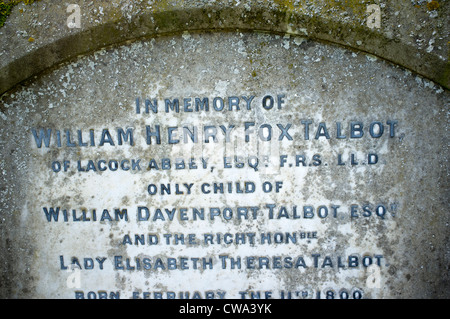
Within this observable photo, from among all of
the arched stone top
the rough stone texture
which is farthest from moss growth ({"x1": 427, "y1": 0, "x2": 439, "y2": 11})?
the rough stone texture

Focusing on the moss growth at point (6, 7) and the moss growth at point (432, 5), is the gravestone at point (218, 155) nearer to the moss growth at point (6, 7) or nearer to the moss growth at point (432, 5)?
the moss growth at point (6, 7)

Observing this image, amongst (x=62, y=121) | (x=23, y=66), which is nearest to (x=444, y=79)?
(x=62, y=121)

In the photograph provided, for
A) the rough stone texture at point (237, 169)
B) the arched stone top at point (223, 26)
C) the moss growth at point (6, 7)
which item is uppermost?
the moss growth at point (6, 7)

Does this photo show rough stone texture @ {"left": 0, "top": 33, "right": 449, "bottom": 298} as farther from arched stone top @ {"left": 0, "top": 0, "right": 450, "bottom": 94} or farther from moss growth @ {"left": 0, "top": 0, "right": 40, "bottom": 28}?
moss growth @ {"left": 0, "top": 0, "right": 40, "bottom": 28}

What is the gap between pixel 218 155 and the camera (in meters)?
1.84

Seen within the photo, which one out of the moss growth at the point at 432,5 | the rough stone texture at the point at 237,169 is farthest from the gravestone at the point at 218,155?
the moss growth at the point at 432,5

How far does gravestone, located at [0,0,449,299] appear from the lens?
5.62 ft

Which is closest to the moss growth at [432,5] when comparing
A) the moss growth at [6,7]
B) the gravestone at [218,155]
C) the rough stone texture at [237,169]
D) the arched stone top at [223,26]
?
the arched stone top at [223,26]

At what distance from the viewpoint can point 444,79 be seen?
5.39 ft

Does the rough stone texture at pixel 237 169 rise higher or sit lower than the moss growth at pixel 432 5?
lower

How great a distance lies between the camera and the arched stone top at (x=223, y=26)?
1.61m

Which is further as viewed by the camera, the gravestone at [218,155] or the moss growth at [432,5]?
the gravestone at [218,155]

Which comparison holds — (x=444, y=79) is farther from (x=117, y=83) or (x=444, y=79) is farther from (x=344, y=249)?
(x=117, y=83)

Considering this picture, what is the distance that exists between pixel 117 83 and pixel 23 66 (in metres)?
0.48
